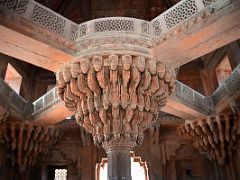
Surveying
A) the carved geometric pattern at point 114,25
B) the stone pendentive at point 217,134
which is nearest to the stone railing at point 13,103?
the carved geometric pattern at point 114,25

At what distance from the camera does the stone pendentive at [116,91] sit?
542cm

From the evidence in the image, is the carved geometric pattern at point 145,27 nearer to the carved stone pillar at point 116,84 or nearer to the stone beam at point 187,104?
the carved stone pillar at point 116,84

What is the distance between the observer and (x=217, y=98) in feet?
29.2

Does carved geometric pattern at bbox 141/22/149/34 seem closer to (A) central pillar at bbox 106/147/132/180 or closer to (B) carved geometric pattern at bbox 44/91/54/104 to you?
(A) central pillar at bbox 106/147/132/180

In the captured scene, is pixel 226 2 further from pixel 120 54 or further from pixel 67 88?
pixel 67 88

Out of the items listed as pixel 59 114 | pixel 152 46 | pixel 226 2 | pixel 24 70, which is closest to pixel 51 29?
pixel 152 46

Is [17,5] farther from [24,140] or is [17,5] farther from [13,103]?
[24,140]

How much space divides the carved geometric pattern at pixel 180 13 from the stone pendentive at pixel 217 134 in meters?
4.51

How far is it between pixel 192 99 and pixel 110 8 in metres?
5.91

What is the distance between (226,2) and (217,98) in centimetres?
479

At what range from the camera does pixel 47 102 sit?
8.66 meters

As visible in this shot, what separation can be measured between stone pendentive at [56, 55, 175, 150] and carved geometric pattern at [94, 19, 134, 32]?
0.69 metres

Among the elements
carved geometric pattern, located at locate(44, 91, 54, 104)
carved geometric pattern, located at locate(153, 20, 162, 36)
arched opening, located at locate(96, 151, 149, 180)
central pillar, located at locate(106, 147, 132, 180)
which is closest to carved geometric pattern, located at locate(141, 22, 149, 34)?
carved geometric pattern, located at locate(153, 20, 162, 36)

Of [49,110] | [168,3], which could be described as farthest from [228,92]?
[49,110]
